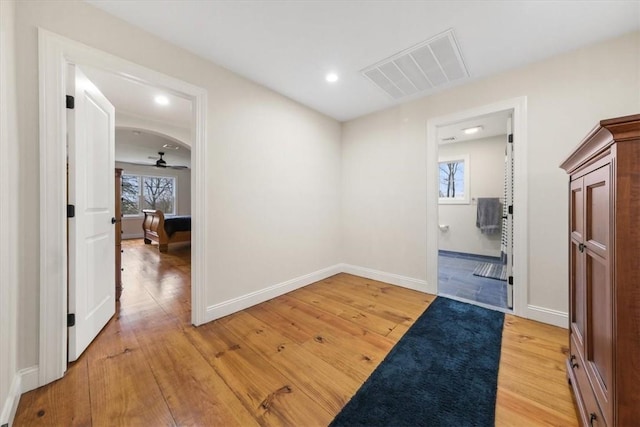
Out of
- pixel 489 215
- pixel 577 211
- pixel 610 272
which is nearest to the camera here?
pixel 610 272

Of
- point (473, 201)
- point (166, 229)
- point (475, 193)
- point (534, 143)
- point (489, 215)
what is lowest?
point (166, 229)

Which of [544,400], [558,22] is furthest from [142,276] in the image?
[558,22]

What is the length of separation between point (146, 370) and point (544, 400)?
2.30m

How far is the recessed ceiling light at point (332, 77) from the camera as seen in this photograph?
232cm

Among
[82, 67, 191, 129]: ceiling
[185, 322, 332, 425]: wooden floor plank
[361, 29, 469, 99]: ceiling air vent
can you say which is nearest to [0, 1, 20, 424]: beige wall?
[185, 322, 332, 425]: wooden floor plank

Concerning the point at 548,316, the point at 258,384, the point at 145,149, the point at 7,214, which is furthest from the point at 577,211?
the point at 145,149

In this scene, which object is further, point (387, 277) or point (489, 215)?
point (489, 215)

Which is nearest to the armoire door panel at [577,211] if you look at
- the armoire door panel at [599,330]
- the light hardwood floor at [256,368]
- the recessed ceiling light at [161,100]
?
the armoire door panel at [599,330]

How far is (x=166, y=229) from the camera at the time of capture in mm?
5242

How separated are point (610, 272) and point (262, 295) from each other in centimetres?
246

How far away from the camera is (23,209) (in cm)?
130

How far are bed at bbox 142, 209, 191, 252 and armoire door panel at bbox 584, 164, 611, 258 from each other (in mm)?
6264

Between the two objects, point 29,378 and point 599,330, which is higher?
point 599,330

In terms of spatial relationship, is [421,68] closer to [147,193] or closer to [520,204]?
[520,204]
